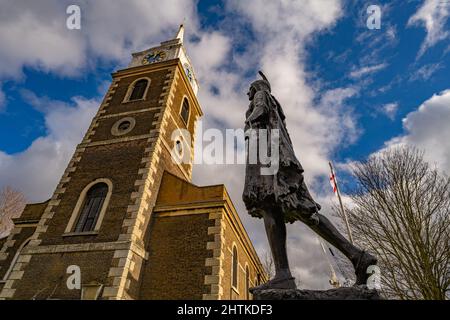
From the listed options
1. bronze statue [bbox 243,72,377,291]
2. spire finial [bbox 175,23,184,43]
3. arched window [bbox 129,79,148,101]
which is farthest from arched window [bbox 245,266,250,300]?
spire finial [bbox 175,23,184,43]

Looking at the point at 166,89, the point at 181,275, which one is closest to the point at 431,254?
the point at 181,275

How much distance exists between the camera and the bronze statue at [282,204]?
119 inches

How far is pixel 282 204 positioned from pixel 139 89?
15955mm

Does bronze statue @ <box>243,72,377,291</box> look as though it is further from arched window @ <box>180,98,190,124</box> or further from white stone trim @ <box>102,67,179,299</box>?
arched window @ <box>180,98,190,124</box>

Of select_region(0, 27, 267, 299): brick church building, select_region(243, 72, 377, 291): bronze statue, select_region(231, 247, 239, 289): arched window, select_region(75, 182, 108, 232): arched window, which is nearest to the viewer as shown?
select_region(243, 72, 377, 291): bronze statue

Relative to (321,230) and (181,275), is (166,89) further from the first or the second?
(321,230)

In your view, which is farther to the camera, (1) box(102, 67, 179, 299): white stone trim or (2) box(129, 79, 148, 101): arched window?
(2) box(129, 79, 148, 101): arched window

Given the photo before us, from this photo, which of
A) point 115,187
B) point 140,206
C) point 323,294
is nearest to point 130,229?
point 140,206

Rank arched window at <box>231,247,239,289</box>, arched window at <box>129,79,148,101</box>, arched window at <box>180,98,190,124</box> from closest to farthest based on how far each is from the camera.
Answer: arched window at <box>231,247,239,289</box> < arched window at <box>129,79,148,101</box> < arched window at <box>180,98,190,124</box>

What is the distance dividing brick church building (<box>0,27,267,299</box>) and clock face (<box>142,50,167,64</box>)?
4528mm

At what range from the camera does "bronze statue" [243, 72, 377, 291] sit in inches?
119

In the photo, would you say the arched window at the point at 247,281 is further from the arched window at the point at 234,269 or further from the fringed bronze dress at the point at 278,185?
the fringed bronze dress at the point at 278,185

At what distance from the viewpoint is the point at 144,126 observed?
14344mm
